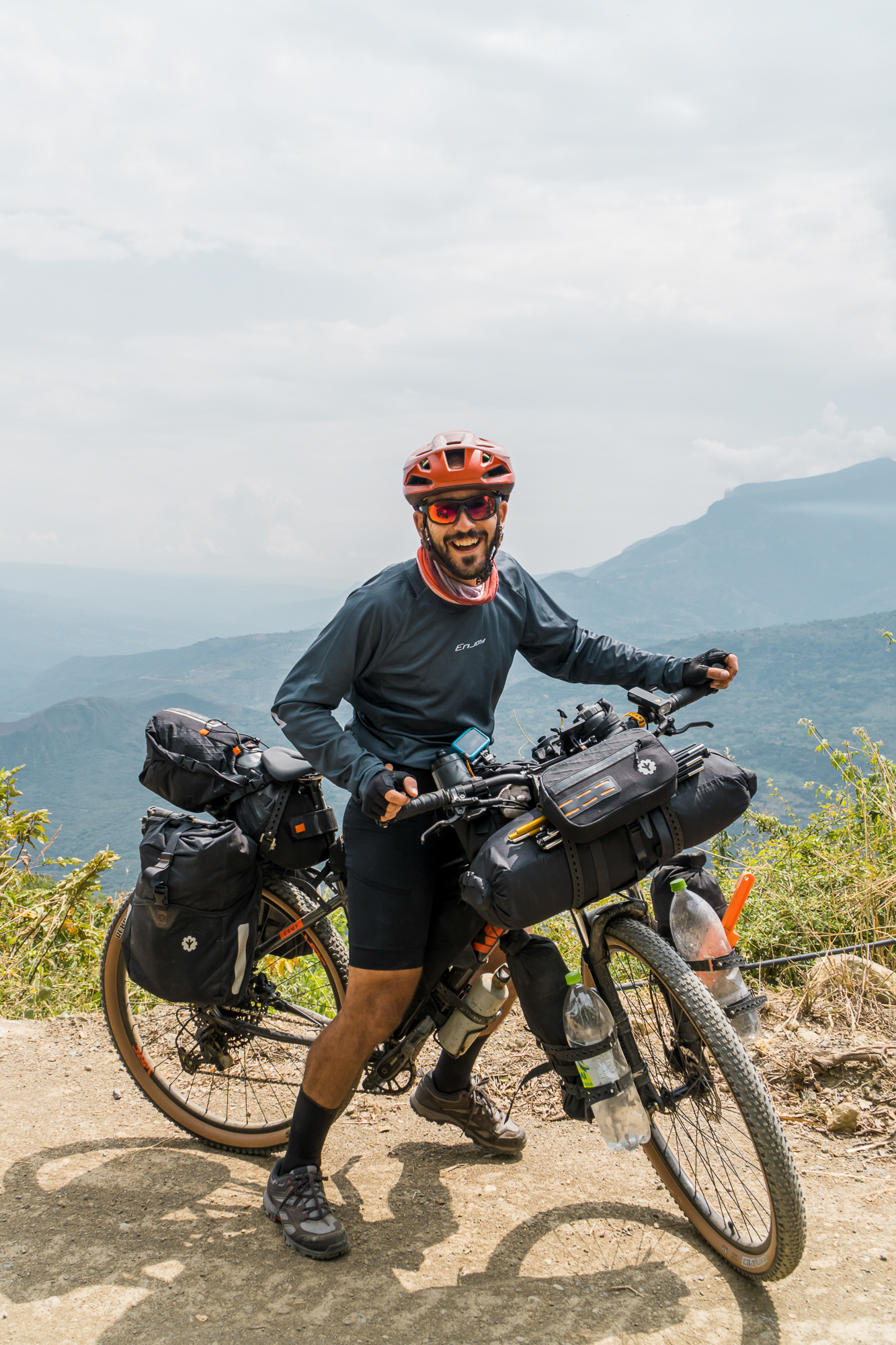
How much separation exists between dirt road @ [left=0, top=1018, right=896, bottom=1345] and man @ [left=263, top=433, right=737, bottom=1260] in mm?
277

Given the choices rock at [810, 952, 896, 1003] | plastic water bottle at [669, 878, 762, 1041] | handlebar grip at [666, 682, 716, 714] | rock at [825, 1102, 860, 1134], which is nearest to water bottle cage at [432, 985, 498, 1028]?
plastic water bottle at [669, 878, 762, 1041]

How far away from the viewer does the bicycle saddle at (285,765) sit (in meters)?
3.38

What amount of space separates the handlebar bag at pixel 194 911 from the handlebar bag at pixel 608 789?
135 cm

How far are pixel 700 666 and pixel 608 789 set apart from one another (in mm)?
845

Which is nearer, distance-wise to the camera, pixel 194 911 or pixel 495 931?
pixel 495 931

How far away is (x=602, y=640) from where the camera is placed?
11.2 feet

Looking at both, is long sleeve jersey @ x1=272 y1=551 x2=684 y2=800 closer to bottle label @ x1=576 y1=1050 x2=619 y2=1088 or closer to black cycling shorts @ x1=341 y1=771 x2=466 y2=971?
black cycling shorts @ x1=341 y1=771 x2=466 y2=971

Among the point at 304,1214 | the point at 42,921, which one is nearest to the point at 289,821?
the point at 304,1214

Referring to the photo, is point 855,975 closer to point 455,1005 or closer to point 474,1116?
point 474,1116

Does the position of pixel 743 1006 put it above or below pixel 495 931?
below

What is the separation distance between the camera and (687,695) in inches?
117

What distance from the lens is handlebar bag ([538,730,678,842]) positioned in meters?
2.41

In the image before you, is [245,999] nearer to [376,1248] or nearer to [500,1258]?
[376,1248]

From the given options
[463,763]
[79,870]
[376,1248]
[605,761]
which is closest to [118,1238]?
[376,1248]
